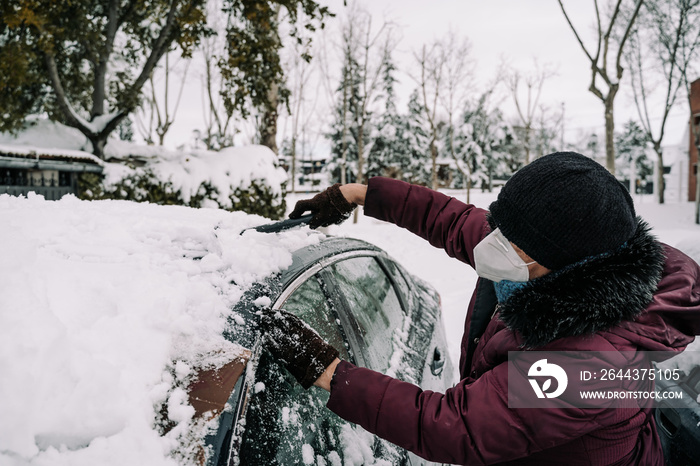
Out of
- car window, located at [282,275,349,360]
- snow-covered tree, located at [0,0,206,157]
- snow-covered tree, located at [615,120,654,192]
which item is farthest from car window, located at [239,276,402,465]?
snow-covered tree, located at [615,120,654,192]

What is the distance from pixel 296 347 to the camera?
52.7 inches

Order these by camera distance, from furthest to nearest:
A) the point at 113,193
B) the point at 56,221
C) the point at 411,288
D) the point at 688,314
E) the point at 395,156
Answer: the point at 395,156 < the point at 113,193 < the point at 411,288 < the point at 56,221 < the point at 688,314

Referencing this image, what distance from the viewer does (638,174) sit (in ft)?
168

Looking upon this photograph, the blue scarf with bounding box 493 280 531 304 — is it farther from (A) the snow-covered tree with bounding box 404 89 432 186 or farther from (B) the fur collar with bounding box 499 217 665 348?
(A) the snow-covered tree with bounding box 404 89 432 186

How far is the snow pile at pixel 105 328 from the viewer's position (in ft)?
3.04

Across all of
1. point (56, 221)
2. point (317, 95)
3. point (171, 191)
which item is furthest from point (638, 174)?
point (56, 221)

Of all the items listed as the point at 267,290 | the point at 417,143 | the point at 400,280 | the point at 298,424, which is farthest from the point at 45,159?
the point at 417,143

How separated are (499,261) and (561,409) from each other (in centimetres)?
50

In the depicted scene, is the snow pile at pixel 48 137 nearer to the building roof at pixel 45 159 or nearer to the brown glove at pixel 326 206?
the building roof at pixel 45 159

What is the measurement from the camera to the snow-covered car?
0.95 m

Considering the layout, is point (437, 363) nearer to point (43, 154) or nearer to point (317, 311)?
point (317, 311)

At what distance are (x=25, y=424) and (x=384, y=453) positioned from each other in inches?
44.7

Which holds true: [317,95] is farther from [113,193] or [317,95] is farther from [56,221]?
[56,221]

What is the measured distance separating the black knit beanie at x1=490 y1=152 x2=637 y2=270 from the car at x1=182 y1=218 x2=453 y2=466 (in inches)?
31.7
